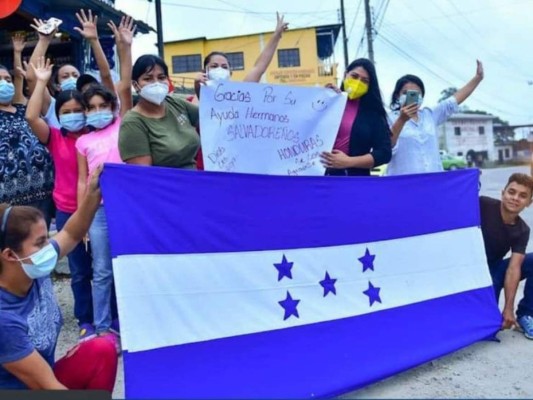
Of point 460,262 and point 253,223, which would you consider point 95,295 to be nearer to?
point 253,223

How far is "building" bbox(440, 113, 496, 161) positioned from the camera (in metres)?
50.2

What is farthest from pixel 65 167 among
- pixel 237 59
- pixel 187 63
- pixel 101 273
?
pixel 187 63

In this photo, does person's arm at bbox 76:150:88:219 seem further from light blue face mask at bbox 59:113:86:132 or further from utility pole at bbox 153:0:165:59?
utility pole at bbox 153:0:165:59

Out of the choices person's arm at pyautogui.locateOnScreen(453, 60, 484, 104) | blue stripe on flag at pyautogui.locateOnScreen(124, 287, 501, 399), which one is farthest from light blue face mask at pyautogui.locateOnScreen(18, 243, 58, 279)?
person's arm at pyautogui.locateOnScreen(453, 60, 484, 104)

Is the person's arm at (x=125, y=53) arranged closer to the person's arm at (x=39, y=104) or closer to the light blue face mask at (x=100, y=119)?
the light blue face mask at (x=100, y=119)

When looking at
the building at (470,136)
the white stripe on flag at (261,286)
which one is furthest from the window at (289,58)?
the white stripe on flag at (261,286)

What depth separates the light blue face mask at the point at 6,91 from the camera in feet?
10.6

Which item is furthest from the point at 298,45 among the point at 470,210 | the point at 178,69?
the point at 470,210

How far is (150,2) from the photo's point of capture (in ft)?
38.7

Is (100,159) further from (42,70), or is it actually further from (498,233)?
(498,233)

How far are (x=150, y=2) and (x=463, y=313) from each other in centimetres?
1076

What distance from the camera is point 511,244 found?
356cm

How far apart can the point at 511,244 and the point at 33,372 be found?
3.09 m

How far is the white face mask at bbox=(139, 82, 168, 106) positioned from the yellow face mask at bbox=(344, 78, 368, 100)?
1.23m
